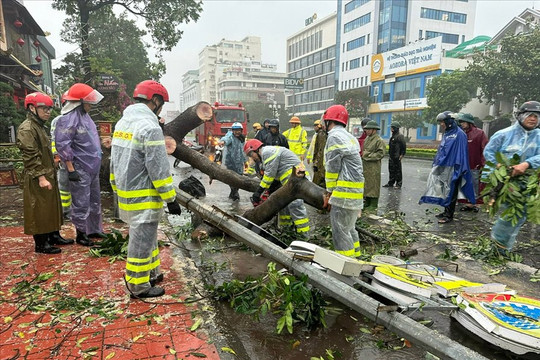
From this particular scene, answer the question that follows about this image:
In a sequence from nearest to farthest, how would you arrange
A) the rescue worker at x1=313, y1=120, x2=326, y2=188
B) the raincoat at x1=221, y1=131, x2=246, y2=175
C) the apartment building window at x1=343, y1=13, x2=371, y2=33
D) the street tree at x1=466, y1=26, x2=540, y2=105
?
the rescue worker at x1=313, y1=120, x2=326, y2=188 → the raincoat at x1=221, y1=131, x2=246, y2=175 → the street tree at x1=466, y1=26, x2=540, y2=105 → the apartment building window at x1=343, y1=13, x2=371, y2=33

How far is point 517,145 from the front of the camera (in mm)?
4711

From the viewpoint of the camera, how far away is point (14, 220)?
614cm

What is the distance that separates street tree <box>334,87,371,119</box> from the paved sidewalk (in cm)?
4854

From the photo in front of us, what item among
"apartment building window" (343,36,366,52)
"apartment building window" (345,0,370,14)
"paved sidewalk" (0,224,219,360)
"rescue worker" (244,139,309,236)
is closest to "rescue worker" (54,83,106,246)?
"paved sidewalk" (0,224,219,360)

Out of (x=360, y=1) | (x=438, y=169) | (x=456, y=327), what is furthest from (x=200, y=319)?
(x=360, y=1)

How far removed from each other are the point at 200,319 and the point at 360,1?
2618 inches

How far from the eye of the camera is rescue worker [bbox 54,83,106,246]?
15.1ft

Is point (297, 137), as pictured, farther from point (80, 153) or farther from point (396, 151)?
point (80, 153)

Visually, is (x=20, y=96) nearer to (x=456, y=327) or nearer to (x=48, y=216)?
(x=48, y=216)

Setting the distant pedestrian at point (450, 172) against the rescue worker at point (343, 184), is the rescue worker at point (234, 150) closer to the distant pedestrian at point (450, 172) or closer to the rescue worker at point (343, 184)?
the distant pedestrian at point (450, 172)

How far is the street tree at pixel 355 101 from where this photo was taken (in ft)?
163

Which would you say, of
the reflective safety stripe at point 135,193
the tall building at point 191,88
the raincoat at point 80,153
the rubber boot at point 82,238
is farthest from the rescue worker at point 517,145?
the tall building at point 191,88

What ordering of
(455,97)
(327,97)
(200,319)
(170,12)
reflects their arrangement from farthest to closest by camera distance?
(327,97), (455,97), (170,12), (200,319)

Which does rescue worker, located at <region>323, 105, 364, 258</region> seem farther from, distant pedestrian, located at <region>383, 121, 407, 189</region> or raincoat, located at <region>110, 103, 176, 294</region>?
distant pedestrian, located at <region>383, 121, 407, 189</region>
